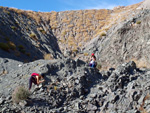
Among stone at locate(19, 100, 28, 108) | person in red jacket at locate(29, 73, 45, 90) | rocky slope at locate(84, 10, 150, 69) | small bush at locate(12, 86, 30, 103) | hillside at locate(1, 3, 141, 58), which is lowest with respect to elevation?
stone at locate(19, 100, 28, 108)

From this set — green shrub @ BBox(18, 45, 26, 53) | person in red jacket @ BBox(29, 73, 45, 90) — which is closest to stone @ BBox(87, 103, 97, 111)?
person in red jacket @ BBox(29, 73, 45, 90)

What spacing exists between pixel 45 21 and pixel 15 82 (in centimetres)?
3137

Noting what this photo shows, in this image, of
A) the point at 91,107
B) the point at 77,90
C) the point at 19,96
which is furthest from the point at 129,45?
the point at 19,96

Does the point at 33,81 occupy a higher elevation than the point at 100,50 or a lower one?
lower

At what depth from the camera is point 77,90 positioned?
10273mm

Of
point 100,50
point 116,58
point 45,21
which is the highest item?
point 45,21

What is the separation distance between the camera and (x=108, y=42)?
27484 mm

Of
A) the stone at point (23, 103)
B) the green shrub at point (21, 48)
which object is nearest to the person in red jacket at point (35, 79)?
the stone at point (23, 103)

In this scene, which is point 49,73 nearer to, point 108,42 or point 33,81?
point 33,81

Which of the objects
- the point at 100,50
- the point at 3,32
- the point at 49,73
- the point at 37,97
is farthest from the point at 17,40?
the point at 37,97

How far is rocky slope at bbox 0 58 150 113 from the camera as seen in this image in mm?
8797

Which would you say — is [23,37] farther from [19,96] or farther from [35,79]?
[19,96]

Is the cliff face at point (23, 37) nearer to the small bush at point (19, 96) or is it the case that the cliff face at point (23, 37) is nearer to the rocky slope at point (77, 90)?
the rocky slope at point (77, 90)

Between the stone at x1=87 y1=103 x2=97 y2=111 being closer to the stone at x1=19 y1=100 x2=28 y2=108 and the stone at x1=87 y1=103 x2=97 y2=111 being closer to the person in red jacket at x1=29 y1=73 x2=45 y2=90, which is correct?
the person in red jacket at x1=29 y1=73 x2=45 y2=90
